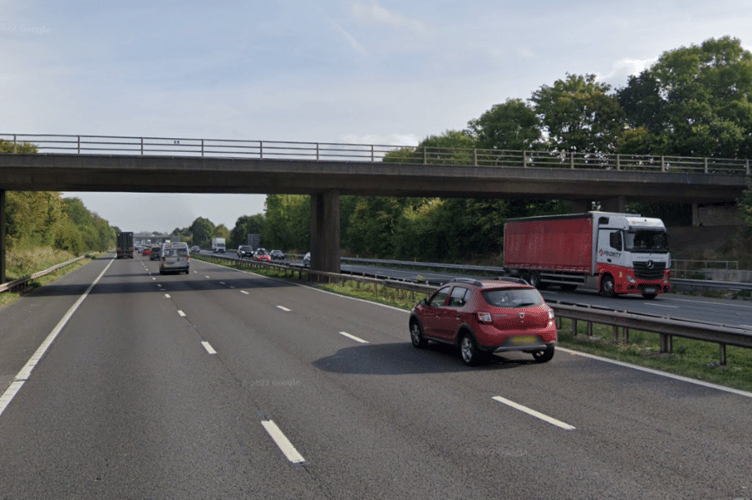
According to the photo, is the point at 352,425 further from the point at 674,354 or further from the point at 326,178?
the point at 326,178

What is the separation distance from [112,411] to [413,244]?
Answer: 6499cm

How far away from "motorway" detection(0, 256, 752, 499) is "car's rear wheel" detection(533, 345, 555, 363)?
0.26 metres

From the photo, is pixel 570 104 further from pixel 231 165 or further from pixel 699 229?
pixel 231 165

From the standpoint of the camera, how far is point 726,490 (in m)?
5.80

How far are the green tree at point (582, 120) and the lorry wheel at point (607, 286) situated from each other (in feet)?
125

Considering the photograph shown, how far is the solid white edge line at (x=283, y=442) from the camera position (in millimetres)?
6857

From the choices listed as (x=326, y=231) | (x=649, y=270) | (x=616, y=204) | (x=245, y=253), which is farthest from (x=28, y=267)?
(x=649, y=270)

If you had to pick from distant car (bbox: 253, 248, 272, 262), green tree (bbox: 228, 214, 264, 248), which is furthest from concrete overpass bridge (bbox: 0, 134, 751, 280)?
green tree (bbox: 228, 214, 264, 248)

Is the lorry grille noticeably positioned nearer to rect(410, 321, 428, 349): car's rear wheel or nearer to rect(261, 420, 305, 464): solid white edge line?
rect(410, 321, 428, 349): car's rear wheel

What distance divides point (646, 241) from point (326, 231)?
61.5 ft

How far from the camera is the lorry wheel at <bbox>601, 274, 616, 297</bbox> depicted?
29453 millimetres

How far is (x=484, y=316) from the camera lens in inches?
477

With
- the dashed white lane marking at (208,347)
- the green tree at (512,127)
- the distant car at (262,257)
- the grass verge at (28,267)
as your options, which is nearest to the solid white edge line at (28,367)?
the dashed white lane marking at (208,347)

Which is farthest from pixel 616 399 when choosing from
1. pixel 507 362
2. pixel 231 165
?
pixel 231 165
